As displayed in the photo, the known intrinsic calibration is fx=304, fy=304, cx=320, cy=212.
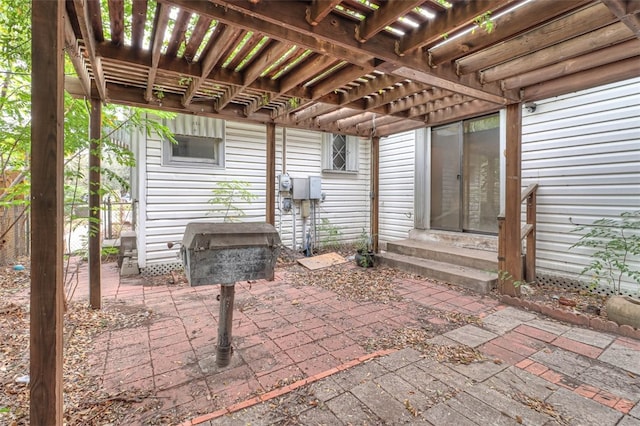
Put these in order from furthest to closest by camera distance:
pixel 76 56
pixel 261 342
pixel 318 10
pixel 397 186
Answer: pixel 397 186 → pixel 261 342 → pixel 76 56 → pixel 318 10

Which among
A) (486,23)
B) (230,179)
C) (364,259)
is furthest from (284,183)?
(486,23)

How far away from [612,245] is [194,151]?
20.2 ft

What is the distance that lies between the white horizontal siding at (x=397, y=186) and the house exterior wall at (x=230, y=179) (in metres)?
0.61

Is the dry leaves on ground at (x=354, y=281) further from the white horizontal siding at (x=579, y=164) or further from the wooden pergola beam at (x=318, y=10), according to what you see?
the wooden pergola beam at (x=318, y=10)

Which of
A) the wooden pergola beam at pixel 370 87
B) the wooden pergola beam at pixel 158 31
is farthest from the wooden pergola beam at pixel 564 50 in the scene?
the wooden pergola beam at pixel 158 31

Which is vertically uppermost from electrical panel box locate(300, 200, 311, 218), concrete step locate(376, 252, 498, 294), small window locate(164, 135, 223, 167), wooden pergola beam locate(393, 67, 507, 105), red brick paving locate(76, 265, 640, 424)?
wooden pergola beam locate(393, 67, 507, 105)

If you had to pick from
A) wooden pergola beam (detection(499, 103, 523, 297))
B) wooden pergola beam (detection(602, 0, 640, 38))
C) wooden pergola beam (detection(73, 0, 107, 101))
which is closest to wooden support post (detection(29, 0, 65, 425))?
wooden pergola beam (detection(73, 0, 107, 101))

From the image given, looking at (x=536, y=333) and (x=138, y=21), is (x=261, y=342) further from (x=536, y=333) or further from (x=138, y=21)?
(x=138, y=21)

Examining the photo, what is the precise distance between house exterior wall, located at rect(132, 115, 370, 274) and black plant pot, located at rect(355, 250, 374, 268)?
1463 mm

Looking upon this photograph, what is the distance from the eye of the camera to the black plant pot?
5.54 meters

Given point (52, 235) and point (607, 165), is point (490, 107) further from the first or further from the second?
point (52, 235)

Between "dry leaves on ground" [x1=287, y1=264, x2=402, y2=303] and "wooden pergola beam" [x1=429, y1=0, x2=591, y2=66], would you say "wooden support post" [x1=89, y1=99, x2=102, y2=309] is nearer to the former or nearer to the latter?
"dry leaves on ground" [x1=287, y1=264, x2=402, y2=303]

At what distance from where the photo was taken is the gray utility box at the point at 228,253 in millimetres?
2115

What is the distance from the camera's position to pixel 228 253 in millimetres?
2193
